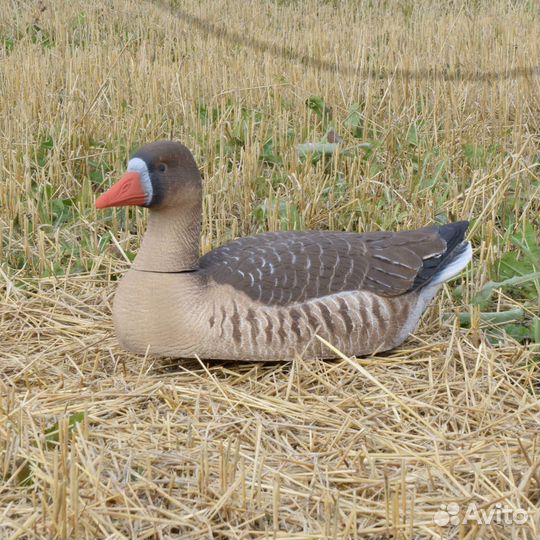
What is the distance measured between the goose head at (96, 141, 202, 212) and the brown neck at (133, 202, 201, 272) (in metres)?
0.04

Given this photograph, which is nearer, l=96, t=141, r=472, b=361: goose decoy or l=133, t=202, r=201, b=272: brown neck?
l=96, t=141, r=472, b=361: goose decoy

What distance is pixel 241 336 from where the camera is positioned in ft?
12.7

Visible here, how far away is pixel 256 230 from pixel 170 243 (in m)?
1.64

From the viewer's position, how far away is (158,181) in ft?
13.0

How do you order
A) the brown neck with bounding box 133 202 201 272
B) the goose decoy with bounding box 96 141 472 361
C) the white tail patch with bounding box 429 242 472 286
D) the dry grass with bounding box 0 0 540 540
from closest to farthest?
the dry grass with bounding box 0 0 540 540, the goose decoy with bounding box 96 141 472 361, the brown neck with bounding box 133 202 201 272, the white tail patch with bounding box 429 242 472 286

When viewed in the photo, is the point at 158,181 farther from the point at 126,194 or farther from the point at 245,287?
the point at 245,287

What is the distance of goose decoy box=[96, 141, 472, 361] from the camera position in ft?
12.7

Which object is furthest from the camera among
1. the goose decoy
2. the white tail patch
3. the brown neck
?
the white tail patch

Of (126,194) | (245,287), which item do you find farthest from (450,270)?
(126,194)

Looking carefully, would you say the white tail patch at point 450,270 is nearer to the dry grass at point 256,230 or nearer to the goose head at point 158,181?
the dry grass at point 256,230

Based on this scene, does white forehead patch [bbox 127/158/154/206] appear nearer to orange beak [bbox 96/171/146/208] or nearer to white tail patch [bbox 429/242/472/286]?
orange beak [bbox 96/171/146/208]

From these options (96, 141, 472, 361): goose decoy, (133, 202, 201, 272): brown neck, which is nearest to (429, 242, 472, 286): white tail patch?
(96, 141, 472, 361): goose decoy

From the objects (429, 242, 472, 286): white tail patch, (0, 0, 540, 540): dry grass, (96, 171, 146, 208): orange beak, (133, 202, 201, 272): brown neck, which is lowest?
(0, 0, 540, 540): dry grass

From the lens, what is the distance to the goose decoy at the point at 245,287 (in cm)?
387
